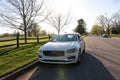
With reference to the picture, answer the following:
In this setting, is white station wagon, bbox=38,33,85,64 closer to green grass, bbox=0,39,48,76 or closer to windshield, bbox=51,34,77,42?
green grass, bbox=0,39,48,76

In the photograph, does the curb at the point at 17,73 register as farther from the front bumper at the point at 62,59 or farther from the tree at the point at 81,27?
the tree at the point at 81,27

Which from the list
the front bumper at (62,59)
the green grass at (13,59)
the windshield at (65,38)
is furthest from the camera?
the windshield at (65,38)

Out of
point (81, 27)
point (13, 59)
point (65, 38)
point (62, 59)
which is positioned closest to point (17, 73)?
point (62, 59)

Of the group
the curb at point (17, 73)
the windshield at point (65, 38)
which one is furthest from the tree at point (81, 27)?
the curb at point (17, 73)

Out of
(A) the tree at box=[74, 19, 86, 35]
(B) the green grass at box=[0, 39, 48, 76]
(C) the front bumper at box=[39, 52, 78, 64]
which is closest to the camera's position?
(B) the green grass at box=[0, 39, 48, 76]

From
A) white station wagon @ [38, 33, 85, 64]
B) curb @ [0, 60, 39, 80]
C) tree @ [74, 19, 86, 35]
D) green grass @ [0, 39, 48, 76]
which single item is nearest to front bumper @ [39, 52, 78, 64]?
white station wagon @ [38, 33, 85, 64]

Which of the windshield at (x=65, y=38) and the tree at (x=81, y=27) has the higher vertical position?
the tree at (x=81, y=27)

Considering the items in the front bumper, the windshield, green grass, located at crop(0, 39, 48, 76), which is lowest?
green grass, located at crop(0, 39, 48, 76)

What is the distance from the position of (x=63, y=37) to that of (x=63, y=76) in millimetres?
4266

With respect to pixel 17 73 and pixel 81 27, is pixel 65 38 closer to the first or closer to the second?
pixel 17 73

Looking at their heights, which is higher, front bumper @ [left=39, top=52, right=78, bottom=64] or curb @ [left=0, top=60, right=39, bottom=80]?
front bumper @ [left=39, top=52, right=78, bottom=64]

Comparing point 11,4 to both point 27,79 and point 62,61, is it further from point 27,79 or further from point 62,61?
point 27,79

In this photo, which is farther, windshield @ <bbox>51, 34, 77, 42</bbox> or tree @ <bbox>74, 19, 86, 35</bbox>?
tree @ <bbox>74, 19, 86, 35</bbox>

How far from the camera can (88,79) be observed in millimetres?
6527
